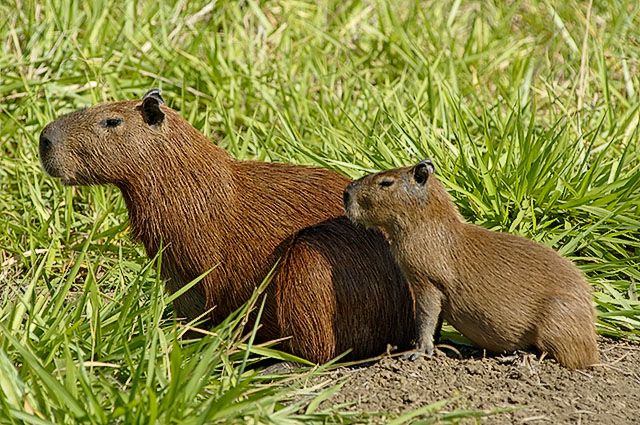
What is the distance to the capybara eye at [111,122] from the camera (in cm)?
420

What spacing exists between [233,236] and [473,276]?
Answer: 3.55 feet

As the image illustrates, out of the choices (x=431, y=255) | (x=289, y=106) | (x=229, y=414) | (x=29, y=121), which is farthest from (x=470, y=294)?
(x=29, y=121)

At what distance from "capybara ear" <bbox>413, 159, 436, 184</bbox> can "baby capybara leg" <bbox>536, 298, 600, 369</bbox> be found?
0.74m

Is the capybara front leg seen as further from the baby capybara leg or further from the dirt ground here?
the baby capybara leg

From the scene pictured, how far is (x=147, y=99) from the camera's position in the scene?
4156mm

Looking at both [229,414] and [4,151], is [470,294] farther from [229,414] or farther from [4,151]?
[4,151]

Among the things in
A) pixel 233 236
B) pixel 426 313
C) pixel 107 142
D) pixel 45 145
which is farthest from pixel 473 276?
pixel 45 145

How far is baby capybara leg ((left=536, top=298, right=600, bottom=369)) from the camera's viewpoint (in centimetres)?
396

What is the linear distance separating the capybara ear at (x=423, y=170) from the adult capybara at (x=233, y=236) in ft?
1.26

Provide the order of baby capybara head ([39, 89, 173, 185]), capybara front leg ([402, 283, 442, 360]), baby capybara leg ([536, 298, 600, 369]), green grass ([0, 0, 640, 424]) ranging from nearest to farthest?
1. green grass ([0, 0, 640, 424])
2. baby capybara leg ([536, 298, 600, 369])
3. capybara front leg ([402, 283, 442, 360])
4. baby capybara head ([39, 89, 173, 185])

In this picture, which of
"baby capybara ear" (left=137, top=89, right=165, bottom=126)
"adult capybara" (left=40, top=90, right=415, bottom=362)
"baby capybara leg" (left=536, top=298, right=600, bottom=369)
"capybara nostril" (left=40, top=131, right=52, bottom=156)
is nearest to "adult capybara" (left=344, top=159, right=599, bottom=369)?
"baby capybara leg" (left=536, top=298, right=600, bottom=369)

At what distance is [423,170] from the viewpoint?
4031 millimetres

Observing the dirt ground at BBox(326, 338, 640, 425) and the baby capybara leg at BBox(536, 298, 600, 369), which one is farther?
the baby capybara leg at BBox(536, 298, 600, 369)

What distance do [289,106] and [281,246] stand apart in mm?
2466
